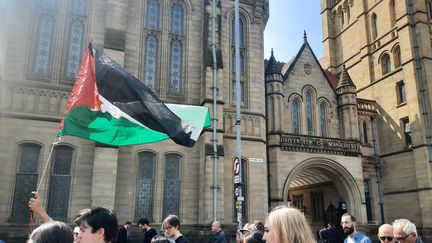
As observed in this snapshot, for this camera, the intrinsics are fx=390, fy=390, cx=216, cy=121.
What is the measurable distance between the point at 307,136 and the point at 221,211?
8050mm

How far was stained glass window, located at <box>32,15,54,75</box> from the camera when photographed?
54.6 feet

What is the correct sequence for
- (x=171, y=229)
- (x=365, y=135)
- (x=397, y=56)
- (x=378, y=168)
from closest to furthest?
(x=171, y=229), (x=378, y=168), (x=365, y=135), (x=397, y=56)


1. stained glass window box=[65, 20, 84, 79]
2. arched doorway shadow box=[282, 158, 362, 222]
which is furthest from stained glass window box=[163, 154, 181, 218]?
arched doorway shadow box=[282, 158, 362, 222]

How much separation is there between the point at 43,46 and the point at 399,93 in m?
22.4

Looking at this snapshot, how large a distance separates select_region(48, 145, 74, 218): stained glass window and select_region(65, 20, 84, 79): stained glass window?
3.39 m

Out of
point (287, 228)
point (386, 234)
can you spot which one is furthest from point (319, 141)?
point (287, 228)

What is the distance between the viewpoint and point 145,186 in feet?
57.4

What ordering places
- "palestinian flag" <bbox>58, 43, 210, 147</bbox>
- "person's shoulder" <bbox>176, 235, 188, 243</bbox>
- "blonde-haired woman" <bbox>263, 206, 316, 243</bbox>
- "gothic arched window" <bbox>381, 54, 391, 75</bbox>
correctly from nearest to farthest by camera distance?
1. "blonde-haired woman" <bbox>263, 206, 316, 243</bbox>
2. "person's shoulder" <bbox>176, 235, 188, 243</bbox>
3. "palestinian flag" <bbox>58, 43, 210, 147</bbox>
4. "gothic arched window" <bbox>381, 54, 391, 75</bbox>

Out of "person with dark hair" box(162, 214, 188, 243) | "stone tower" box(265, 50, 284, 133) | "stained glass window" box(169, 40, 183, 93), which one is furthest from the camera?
"stone tower" box(265, 50, 284, 133)

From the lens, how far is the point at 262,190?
19281mm

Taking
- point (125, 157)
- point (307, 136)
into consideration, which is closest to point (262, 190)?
point (307, 136)

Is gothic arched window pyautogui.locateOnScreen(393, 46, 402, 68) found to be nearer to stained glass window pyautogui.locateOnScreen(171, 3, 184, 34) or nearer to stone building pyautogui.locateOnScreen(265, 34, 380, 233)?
stone building pyautogui.locateOnScreen(265, 34, 380, 233)

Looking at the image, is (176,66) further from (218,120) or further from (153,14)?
(218,120)

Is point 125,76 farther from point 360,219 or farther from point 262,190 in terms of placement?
point 360,219
